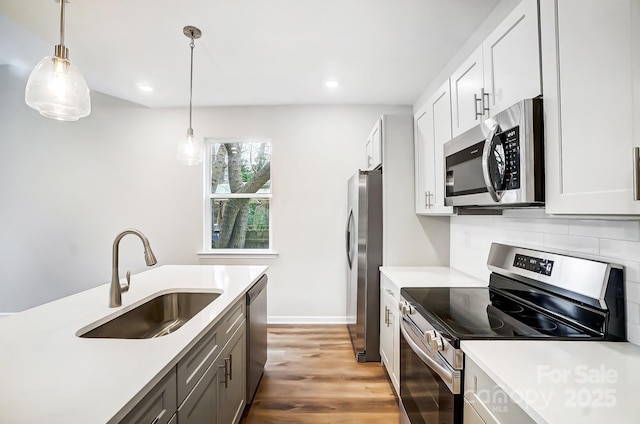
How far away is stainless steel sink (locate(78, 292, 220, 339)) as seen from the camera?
1547 mm

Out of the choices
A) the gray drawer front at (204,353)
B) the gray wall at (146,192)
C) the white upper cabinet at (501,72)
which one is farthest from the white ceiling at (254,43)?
the gray drawer front at (204,353)

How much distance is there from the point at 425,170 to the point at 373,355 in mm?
1641

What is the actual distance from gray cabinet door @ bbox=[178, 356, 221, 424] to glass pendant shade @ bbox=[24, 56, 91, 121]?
4.17 ft

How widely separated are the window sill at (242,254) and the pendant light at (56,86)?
248 cm

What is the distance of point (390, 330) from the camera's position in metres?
2.26

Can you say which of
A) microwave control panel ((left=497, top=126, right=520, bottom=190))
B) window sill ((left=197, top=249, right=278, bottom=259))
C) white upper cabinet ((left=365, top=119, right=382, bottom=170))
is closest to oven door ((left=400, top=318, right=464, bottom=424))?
microwave control panel ((left=497, top=126, right=520, bottom=190))

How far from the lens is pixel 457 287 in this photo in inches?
73.5

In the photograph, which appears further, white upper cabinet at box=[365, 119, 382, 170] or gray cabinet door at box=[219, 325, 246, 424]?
white upper cabinet at box=[365, 119, 382, 170]

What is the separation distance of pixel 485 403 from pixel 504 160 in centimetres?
89

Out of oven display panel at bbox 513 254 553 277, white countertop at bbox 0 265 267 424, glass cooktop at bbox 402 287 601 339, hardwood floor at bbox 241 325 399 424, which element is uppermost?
oven display panel at bbox 513 254 553 277

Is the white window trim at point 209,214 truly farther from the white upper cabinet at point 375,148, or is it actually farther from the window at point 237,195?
the white upper cabinet at point 375,148

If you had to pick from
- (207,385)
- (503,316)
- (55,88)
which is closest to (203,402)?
(207,385)

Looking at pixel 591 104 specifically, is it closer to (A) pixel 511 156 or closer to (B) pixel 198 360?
(A) pixel 511 156

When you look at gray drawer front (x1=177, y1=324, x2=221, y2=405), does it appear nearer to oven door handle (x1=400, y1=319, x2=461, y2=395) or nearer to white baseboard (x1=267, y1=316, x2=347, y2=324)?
oven door handle (x1=400, y1=319, x2=461, y2=395)
